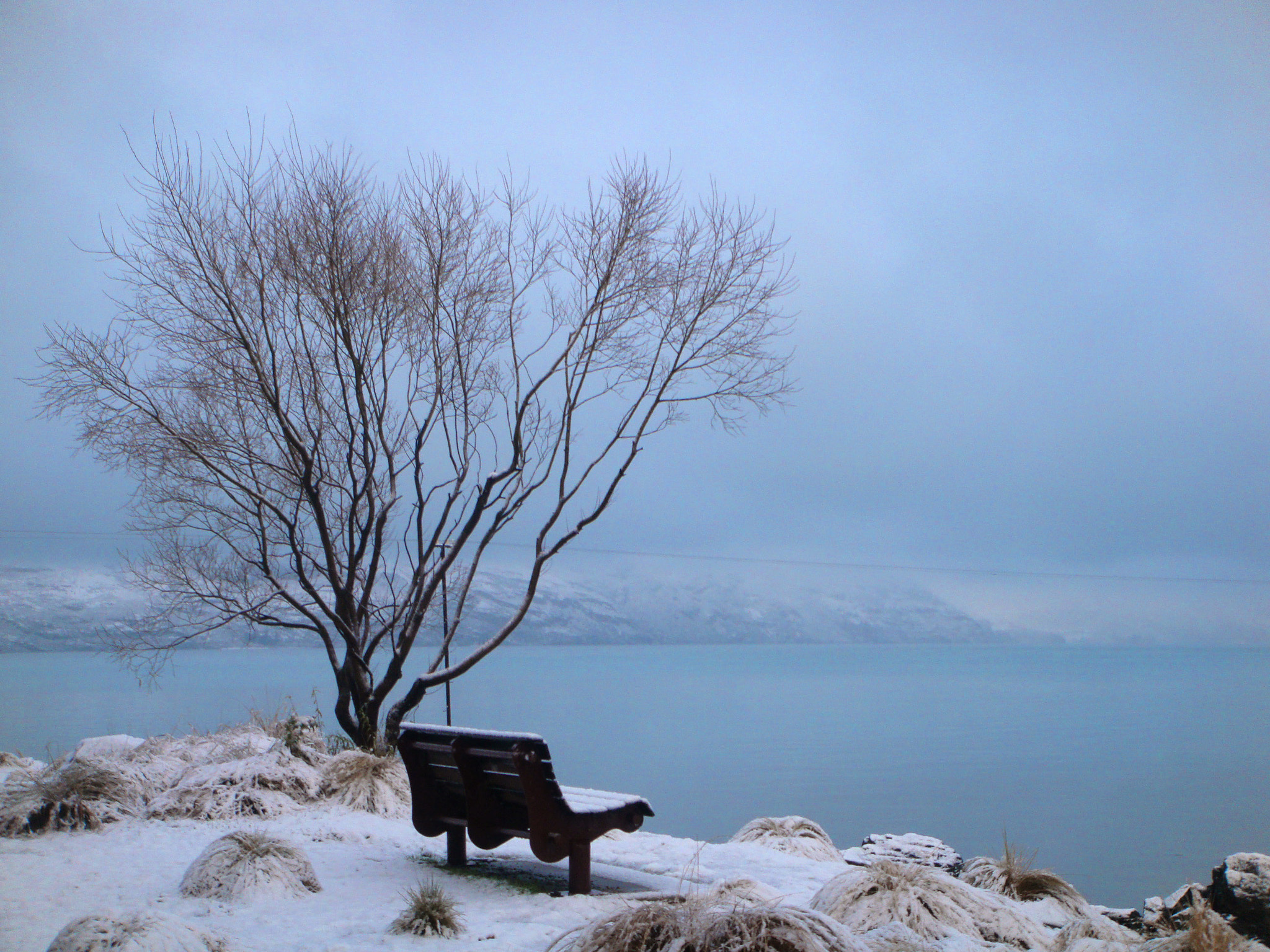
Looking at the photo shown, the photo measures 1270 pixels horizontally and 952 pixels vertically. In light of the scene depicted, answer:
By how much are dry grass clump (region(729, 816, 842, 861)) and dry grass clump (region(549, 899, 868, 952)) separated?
3361 millimetres

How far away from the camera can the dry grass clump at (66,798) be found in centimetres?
568

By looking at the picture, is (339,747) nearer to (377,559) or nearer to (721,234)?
(377,559)

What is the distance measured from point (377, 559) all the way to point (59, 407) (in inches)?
131

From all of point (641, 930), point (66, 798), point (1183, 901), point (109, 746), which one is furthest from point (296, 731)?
point (1183, 901)

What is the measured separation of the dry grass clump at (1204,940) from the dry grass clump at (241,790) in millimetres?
5385

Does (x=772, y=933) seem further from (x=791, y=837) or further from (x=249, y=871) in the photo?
(x=791, y=837)

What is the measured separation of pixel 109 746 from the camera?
8.09 meters

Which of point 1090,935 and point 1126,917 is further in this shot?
point 1126,917

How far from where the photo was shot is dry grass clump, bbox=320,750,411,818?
6809 millimetres

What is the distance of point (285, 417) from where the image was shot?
8695 mm

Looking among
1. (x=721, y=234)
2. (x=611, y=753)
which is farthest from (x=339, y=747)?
(x=611, y=753)

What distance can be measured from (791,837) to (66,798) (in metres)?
4.79

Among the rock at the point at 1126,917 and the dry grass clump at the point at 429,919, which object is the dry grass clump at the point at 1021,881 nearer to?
the rock at the point at 1126,917

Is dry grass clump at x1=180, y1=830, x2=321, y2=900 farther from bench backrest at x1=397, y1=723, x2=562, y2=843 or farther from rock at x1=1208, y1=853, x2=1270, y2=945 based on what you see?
rock at x1=1208, y1=853, x2=1270, y2=945
